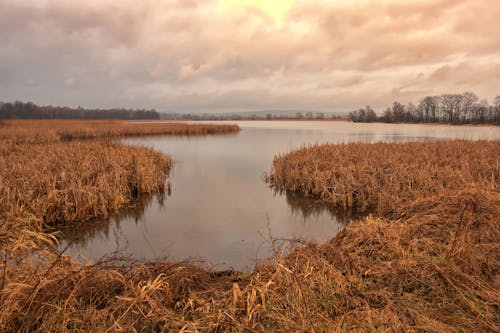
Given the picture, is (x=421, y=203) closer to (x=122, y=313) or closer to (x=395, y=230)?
(x=395, y=230)

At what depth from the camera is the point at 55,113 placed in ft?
337

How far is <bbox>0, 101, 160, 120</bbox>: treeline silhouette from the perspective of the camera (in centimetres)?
8481

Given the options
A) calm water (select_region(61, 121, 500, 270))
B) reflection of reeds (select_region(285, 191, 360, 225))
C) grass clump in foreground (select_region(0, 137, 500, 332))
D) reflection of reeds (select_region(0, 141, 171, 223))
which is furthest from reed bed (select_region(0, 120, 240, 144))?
grass clump in foreground (select_region(0, 137, 500, 332))

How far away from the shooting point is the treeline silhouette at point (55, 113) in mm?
84812

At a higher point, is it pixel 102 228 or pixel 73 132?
pixel 73 132

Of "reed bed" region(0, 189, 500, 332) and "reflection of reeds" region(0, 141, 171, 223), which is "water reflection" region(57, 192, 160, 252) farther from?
"reed bed" region(0, 189, 500, 332)

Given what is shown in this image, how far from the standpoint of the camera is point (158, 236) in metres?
6.46

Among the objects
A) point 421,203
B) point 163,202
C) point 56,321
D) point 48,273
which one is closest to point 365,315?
point 56,321

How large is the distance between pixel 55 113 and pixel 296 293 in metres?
127

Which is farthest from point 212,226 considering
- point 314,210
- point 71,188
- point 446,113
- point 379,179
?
point 446,113

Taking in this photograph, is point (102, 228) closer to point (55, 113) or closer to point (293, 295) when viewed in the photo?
point (293, 295)

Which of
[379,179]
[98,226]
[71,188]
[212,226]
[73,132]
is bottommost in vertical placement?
[212,226]

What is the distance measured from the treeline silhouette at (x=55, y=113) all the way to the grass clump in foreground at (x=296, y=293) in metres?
99.1

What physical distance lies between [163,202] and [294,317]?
7.42 metres
